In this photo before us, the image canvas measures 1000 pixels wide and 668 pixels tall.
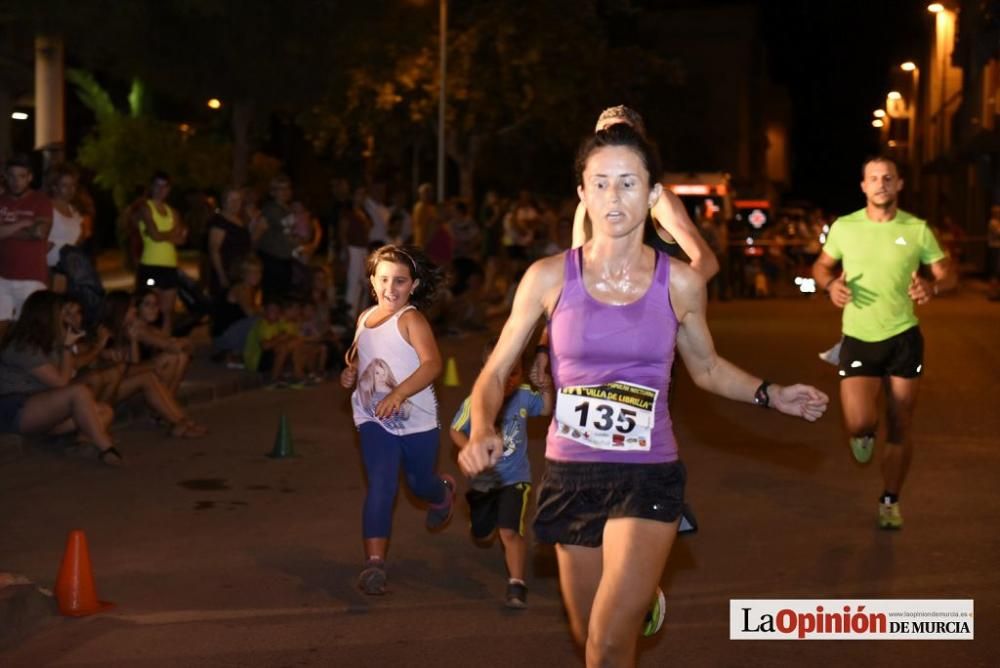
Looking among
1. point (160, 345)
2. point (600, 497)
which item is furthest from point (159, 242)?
point (600, 497)

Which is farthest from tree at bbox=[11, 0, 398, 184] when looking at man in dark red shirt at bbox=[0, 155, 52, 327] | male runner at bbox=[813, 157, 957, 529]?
male runner at bbox=[813, 157, 957, 529]

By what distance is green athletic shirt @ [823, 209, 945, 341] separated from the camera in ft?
29.7

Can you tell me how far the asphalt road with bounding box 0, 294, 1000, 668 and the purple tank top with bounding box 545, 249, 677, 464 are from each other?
5.81ft

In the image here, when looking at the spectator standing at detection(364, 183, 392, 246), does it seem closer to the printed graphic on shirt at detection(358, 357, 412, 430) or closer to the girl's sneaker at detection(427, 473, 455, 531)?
the girl's sneaker at detection(427, 473, 455, 531)

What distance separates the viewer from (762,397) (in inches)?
203

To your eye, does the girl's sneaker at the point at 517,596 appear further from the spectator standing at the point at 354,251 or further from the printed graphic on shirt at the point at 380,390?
the spectator standing at the point at 354,251

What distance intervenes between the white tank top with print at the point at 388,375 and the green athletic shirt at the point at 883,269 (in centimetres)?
262

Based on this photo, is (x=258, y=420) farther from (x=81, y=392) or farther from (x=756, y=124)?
(x=756, y=124)

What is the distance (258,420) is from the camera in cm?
1419

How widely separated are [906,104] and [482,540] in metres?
84.4

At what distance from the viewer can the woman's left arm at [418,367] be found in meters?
7.64

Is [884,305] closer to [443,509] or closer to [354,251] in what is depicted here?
[443,509]

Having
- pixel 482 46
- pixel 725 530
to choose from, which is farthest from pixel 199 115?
pixel 725 530

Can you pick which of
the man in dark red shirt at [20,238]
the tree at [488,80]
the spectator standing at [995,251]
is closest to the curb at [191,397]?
the man in dark red shirt at [20,238]
